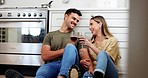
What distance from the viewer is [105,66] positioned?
72.5 inches

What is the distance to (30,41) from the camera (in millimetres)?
2873

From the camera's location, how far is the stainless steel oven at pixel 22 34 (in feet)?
9.21

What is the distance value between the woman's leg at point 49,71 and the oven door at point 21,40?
23.5 inches

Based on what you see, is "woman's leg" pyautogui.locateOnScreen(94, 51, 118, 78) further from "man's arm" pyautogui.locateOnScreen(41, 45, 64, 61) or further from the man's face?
the man's face

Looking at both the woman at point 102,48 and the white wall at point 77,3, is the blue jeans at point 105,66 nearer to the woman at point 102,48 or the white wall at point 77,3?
the woman at point 102,48

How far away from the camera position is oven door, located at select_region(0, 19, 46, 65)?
111 inches

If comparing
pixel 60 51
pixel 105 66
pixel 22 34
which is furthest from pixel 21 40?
pixel 105 66

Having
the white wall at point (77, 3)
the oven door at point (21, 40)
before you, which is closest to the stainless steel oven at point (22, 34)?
the oven door at point (21, 40)

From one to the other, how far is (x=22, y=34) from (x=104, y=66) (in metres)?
1.41

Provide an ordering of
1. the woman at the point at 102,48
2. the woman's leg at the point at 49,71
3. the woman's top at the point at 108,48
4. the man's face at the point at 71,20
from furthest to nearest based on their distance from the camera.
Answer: the man's face at the point at 71,20 → the woman's top at the point at 108,48 → the woman's leg at the point at 49,71 → the woman at the point at 102,48

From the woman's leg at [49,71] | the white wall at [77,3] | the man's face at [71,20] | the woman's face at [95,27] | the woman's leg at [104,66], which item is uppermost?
the white wall at [77,3]

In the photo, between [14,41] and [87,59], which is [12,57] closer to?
[14,41]

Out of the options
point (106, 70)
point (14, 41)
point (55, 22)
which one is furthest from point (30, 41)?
point (106, 70)

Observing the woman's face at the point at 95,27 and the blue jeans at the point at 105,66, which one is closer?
the blue jeans at the point at 105,66
